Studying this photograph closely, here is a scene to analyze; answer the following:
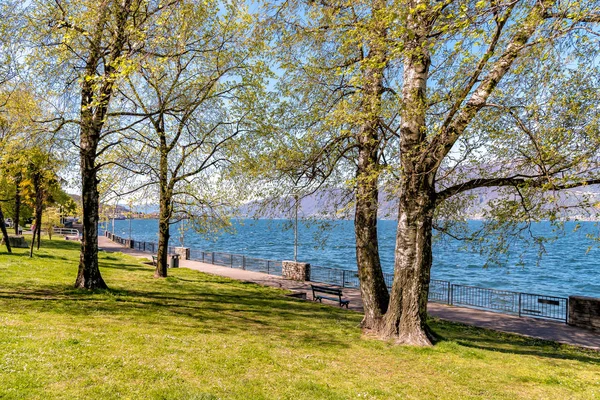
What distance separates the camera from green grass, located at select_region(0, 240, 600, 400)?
20.9 ft

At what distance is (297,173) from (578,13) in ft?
25.9

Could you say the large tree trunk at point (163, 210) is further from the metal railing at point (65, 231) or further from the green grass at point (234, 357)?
the metal railing at point (65, 231)

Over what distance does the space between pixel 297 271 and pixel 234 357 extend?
54.4ft

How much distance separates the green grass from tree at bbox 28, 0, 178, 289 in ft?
8.05

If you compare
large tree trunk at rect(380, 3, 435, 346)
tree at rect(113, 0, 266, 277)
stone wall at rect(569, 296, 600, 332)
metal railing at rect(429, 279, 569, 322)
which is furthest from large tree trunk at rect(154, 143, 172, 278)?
stone wall at rect(569, 296, 600, 332)

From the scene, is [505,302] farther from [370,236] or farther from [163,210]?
[163,210]

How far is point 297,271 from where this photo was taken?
24.5 m

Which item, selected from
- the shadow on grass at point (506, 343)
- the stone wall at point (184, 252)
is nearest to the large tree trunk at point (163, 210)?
the shadow on grass at point (506, 343)

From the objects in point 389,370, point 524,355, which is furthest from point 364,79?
point 524,355

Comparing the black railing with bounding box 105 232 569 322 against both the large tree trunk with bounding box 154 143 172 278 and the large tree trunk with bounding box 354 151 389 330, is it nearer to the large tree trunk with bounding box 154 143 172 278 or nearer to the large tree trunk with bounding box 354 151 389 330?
the large tree trunk with bounding box 154 143 172 278

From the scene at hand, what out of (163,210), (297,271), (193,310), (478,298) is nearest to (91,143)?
(163,210)

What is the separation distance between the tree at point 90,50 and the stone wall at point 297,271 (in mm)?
12318

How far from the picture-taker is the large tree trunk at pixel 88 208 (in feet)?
45.0

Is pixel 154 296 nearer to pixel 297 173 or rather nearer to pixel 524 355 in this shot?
pixel 297 173
